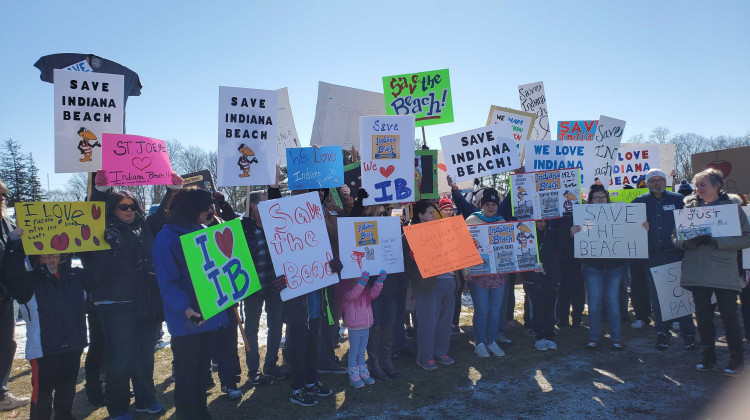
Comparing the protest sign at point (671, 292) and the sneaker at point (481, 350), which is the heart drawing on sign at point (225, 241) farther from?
the protest sign at point (671, 292)

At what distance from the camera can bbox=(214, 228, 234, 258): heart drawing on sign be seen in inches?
172

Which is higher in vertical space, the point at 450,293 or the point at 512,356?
the point at 450,293

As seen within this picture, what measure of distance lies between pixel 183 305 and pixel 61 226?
5.07 ft

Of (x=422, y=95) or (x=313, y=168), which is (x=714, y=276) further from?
(x=313, y=168)

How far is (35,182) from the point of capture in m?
43.1

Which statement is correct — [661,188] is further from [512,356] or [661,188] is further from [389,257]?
[389,257]

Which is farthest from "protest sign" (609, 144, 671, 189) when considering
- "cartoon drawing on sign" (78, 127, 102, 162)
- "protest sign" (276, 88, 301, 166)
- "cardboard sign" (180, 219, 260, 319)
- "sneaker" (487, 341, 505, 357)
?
"cartoon drawing on sign" (78, 127, 102, 162)

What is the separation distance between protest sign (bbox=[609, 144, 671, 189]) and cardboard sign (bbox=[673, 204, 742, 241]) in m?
4.75

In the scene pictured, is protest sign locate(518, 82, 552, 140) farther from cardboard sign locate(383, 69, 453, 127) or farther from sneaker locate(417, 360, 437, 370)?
sneaker locate(417, 360, 437, 370)

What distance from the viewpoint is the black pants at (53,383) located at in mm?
4270

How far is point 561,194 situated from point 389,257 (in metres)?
3.09

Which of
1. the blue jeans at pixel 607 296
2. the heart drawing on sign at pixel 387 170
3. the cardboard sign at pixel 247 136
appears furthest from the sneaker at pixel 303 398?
the blue jeans at pixel 607 296

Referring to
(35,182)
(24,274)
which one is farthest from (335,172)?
(35,182)

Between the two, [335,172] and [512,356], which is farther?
[512,356]
